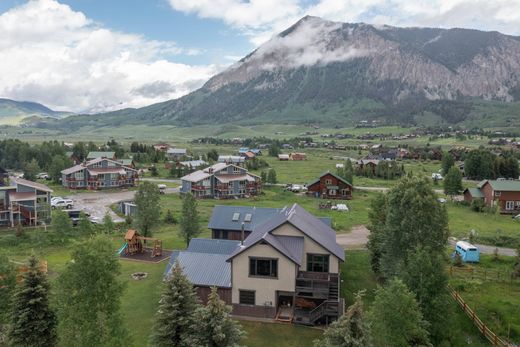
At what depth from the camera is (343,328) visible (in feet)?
60.3

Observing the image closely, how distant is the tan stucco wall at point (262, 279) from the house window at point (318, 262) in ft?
9.20

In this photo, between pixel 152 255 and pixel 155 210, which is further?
pixel 155 210

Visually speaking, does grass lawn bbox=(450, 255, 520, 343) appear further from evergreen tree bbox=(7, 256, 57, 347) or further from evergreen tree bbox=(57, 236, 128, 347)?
evergreen tree bbox=(7, 256, 57, 347)

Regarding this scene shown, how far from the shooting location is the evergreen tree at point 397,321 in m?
21.2

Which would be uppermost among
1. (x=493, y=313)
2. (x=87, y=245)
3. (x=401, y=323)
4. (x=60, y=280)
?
(x=87, y=245)

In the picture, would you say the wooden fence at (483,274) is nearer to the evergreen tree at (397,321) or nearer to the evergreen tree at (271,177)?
the evergreen tree at (397,321)

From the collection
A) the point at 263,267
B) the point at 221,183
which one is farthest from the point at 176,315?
the point at 221,183

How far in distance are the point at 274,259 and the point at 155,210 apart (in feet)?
77.5

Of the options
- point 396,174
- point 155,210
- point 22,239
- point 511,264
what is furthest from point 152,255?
point 396,174

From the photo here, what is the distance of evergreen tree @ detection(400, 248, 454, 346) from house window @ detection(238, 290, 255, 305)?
11294 millimetres

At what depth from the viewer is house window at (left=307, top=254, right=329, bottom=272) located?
105 feet

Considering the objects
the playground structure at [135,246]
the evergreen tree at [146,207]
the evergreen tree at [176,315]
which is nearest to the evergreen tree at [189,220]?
the playground structure at [135,246]

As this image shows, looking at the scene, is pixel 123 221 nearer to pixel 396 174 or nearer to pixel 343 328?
pixel 343 328

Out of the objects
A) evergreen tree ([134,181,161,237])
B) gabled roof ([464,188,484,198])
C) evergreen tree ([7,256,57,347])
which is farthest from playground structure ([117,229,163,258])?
gabled roof ([464,188,484,198])
